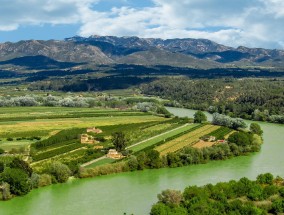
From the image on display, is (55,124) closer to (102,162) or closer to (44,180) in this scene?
(102,162)

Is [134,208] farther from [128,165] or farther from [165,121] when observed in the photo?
[165,121]

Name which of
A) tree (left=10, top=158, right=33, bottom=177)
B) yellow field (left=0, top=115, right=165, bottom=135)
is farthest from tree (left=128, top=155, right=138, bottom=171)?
yellow field (left=0, top=115, right=165, bottom=135)

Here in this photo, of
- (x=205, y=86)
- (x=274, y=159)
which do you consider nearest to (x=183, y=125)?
(x=274, y=159)

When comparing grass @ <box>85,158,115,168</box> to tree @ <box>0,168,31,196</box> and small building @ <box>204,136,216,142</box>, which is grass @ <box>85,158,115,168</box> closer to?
tree @ <box>0,168,31,196</box>

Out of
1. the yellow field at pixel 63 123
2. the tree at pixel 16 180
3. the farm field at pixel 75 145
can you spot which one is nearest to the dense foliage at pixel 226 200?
the tree at pixel 16 180

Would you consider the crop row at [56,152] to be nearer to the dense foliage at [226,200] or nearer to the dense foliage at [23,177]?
the dense foliage at [23,177]

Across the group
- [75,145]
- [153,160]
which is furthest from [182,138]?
[153,160]
